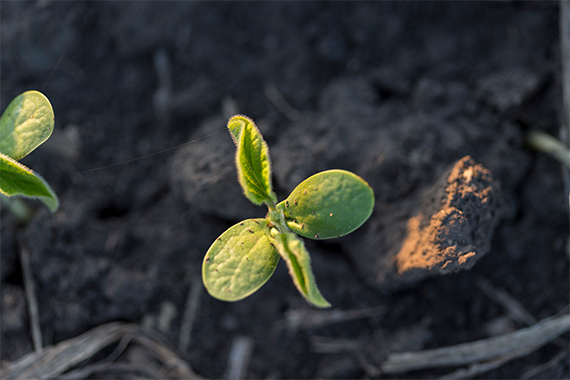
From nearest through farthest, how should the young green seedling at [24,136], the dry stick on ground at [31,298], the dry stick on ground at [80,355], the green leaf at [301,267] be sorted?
1. the green leaf at [301,267]
2. the young green seedling at [24,136]
3. the dry stick on ground at [80,355]
4. the dry stick on ground at [31,298]

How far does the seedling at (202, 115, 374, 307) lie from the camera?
1111mm

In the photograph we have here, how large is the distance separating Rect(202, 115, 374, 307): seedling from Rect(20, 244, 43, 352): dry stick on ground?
1.03 metres

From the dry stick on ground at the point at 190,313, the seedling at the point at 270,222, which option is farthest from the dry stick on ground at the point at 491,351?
the dry stick on ground at the point at 190,313

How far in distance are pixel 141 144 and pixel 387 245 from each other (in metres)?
1.33

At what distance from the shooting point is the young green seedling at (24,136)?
1.25 m

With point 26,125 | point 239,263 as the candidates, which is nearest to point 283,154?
point 239,263

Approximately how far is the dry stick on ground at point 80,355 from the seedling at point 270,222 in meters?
0.77

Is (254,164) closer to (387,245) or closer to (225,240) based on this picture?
(225,240)

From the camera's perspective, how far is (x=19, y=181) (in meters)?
1.30

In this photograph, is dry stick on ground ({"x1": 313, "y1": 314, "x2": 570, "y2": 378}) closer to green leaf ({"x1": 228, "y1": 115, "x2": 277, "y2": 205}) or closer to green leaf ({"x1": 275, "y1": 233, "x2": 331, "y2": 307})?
green leaf ({"x1": 275, "y1": 233, "x2": 331, "y2": 307})

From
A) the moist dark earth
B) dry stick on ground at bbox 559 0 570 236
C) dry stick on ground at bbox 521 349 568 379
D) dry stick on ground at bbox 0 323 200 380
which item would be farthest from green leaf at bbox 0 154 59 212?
dry stick on ground at bbox 559 0 570 236

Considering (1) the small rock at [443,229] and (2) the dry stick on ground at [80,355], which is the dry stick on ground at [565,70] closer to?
(1) the small rock at [443,229]

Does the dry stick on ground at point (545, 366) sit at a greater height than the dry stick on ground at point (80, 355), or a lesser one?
lesser

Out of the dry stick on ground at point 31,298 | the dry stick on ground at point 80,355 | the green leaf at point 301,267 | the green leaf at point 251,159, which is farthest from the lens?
the dry stick on ground at point 31,298
